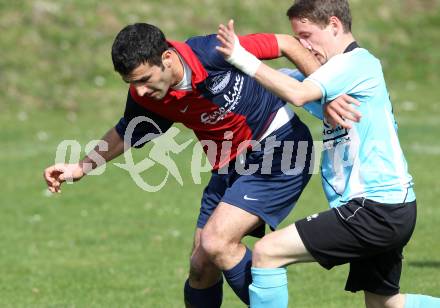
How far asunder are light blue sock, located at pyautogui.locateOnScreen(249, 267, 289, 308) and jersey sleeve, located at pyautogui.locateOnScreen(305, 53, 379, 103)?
3.20ft

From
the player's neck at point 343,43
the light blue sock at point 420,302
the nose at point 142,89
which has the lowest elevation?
the light blue sock at point 420,302

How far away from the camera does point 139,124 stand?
22.2 feet

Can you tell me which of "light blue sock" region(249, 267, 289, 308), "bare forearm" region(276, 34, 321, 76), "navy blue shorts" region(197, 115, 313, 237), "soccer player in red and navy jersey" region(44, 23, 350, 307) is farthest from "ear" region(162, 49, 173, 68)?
"light blue sock" region(249, 267, 289, 308)

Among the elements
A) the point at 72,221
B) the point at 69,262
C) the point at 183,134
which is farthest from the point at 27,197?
the point at 183,134

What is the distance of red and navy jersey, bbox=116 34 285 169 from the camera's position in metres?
6.25

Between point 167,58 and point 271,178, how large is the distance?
3.31 feet

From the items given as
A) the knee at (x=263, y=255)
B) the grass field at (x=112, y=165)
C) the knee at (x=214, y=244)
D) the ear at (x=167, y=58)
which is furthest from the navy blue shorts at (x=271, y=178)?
the grass field at (x=112, y=165)

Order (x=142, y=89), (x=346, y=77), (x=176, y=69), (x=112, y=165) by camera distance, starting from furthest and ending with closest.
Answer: (x=112, y=165)
(x=176, y=69)
(x=142, y=89)
(x=346, y=77)

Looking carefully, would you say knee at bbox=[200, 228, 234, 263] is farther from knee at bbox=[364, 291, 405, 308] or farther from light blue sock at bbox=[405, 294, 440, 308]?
light blue sock at bbox=[405, 294, 440, 308]

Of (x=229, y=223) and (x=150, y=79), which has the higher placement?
(x=150, y=79)

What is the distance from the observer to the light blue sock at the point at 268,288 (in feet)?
18.8

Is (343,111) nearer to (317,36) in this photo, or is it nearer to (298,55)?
(317,36)

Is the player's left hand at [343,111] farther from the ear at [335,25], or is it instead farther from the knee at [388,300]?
the knee at [388,300]

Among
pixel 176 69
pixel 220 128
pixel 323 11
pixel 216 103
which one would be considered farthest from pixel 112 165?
pixel 323 11
